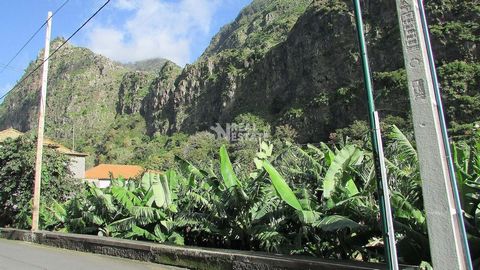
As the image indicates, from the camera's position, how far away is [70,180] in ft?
71.0

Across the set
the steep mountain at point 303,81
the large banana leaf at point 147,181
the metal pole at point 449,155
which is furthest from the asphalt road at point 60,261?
the steep mountain at point 303,81

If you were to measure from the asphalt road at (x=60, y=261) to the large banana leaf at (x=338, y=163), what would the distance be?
3209 millimetres

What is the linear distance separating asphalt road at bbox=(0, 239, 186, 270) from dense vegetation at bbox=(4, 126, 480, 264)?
1.14 meters

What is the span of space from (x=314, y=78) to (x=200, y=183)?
313 ft

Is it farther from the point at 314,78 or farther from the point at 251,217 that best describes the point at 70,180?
the point at 314,78

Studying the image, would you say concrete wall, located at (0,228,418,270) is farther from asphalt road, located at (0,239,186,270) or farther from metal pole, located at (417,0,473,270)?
metal pole, located at (417,0,473,270)

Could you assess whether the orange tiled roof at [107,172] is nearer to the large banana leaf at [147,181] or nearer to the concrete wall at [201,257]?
the large banana leaf at [147,181]

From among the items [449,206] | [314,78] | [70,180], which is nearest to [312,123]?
[314,78]

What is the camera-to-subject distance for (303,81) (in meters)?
108

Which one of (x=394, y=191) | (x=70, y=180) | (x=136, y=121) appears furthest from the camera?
(x=136, y=121)

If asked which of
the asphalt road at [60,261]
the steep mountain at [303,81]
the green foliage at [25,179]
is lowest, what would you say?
the asphalt road at [60,261]

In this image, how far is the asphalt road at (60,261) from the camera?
9.22 m

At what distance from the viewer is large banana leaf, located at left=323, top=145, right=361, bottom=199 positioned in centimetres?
739

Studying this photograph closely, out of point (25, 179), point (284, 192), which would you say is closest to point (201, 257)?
point (284, 192)
